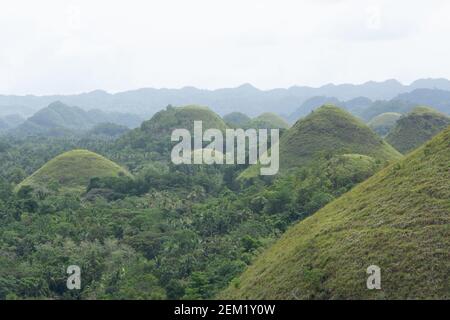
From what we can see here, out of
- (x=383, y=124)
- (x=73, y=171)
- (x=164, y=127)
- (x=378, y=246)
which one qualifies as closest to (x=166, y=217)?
(x=378, y=246)

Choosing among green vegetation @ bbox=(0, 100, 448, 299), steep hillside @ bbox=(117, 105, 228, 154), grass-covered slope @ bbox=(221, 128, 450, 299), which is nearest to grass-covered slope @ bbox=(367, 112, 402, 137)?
steep hillside @ bbox=(117, 105, 228, 154)

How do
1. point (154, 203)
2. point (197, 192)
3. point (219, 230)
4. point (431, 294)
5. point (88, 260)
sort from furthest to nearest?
point (197, 192) → point (154, 203) → point (219, 230) → point (88, 260) → point (431, 294)

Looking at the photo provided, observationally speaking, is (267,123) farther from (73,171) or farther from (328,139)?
(73,171)

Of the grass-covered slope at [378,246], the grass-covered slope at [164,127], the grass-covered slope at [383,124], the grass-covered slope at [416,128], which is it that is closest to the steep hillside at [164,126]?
the grass-covered slope at [164,127]

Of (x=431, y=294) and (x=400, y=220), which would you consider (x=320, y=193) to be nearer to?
(x=400, y=220)

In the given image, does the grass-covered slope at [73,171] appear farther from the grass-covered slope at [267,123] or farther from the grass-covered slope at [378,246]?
the grass-covered slope at [267,123]
